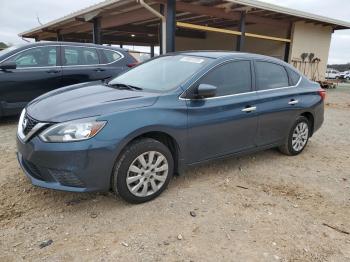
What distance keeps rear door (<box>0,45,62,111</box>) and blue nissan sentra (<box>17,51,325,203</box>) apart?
271 cm

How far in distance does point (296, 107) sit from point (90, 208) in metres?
3.21

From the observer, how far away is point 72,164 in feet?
9.10

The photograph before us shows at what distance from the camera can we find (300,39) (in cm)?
1470

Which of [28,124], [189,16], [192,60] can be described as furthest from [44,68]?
[189,16]

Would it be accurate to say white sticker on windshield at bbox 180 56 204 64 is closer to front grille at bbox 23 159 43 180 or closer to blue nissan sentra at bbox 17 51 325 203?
blue nissan sentra at bbox 17 51 325 203

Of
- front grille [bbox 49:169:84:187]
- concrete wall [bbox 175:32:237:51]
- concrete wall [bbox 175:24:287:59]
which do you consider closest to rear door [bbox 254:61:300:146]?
front grille [bbox 49:169:84:187]

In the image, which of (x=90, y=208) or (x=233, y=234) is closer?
(x=233, y=234)

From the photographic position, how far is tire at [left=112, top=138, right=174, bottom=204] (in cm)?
302

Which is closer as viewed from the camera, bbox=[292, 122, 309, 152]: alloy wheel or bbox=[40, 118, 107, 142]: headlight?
bbox=[40, 118, 107, 142]: headlight

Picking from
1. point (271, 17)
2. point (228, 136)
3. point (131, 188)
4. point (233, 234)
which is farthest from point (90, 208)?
point (271, 17)

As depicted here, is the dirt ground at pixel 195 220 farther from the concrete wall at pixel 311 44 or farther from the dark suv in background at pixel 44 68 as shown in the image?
the concrete wall at pixel 311 44

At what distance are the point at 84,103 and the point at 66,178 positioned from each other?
28.9 inches

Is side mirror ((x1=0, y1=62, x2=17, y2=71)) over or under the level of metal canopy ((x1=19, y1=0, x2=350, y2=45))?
under

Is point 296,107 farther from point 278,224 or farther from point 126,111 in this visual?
point 126,111
